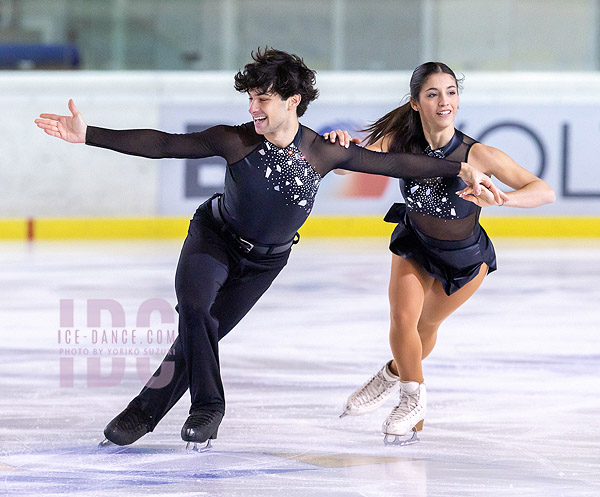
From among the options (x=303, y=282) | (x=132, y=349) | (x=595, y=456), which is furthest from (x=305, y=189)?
(x=303, y=282)

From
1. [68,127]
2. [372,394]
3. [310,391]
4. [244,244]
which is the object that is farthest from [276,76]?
[310,391]

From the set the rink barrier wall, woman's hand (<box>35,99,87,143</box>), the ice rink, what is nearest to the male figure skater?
woman's hand (<box>35,99,87,143</box>)

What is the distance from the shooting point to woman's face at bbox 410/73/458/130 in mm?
3250

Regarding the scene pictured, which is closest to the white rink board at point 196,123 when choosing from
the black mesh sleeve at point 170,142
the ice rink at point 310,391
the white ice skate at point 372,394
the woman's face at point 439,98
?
the ice rink at point 310,391

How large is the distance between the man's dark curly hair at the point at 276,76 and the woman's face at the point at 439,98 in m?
0.44

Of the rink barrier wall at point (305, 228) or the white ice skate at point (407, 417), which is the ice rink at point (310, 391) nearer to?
the white ice skate at point (407, 417)

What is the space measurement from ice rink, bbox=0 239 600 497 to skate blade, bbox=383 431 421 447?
46mm

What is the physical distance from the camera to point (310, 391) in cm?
383

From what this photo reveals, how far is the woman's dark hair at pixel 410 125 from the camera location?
3.30 metres

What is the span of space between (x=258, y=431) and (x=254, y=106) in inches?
40.4

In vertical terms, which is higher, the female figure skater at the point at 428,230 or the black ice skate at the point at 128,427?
the female figure skater at the point at 428,230

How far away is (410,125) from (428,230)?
1.15ft

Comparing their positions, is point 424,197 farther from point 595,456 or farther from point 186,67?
point 186,67

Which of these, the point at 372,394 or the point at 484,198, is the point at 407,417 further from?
the point at 484,198
